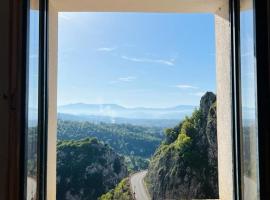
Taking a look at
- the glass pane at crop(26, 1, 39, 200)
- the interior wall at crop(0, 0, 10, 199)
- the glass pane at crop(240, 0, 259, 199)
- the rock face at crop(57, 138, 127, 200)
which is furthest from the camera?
the rock face at crop(57, 138, 127, 200)

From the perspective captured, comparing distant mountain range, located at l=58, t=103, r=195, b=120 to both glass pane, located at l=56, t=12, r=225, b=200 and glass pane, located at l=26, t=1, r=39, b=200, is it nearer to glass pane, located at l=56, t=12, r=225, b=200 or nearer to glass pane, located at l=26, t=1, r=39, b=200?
glass pane, located at l=56, t=12, r=225, b=200

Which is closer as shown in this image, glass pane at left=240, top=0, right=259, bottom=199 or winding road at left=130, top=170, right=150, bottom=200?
glass pane at left=240, top=0, right=259, bottom=199

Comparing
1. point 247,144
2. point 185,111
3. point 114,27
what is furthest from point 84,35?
point 247,144

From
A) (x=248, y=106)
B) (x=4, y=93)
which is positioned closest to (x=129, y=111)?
(x=248, y=106)

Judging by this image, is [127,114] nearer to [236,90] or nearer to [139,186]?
[139,186]

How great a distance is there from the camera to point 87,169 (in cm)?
326

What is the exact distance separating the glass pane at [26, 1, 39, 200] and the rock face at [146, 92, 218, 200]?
1.67 m

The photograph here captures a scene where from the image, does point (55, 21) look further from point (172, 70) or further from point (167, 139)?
point (167, 139)

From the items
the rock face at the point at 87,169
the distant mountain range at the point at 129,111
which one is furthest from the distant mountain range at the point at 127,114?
the rock face at the point at 87,169

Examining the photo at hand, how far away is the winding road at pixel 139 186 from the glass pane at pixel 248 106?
147cm

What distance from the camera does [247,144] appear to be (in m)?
2.05

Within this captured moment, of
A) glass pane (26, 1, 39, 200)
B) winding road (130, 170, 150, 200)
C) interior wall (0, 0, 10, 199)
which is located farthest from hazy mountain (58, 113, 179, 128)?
interior wall (0, 0, 10, 199)

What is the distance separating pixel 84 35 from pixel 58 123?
922 mm

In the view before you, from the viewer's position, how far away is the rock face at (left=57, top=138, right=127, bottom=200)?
10.5ft
